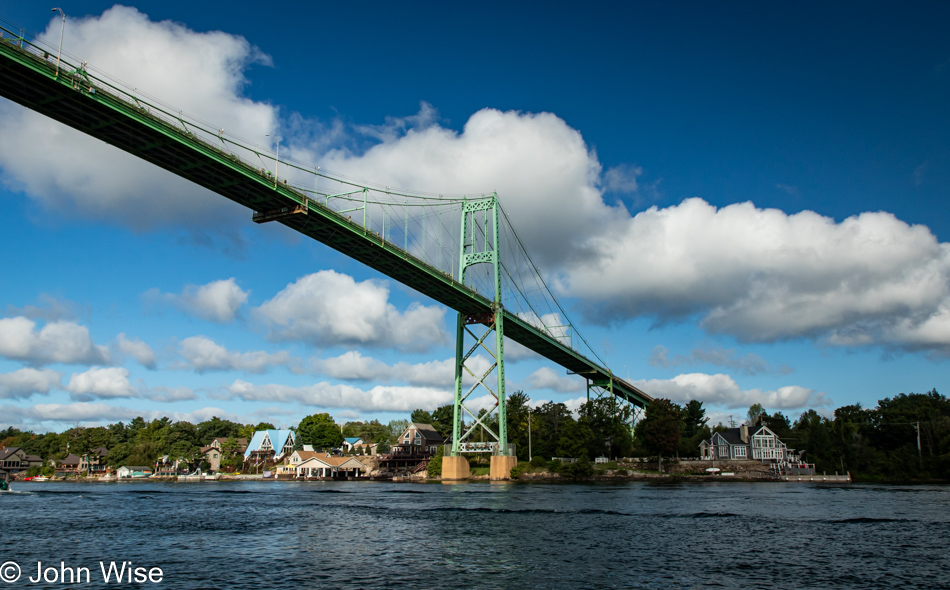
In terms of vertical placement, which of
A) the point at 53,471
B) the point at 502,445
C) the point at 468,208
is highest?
the point at 468,208

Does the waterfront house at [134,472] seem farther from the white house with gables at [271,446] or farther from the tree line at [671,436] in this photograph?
the white house with gables at [271,446]

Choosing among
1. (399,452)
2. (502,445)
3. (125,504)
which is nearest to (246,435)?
(399,452)

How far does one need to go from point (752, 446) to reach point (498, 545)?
7407cm

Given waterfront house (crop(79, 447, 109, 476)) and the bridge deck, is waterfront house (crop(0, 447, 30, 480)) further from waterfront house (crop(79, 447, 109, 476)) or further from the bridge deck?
the bridge deck

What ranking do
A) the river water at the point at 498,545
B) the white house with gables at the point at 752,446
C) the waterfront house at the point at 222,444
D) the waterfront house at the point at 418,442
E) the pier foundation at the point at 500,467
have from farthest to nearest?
the waterfront house at the point at 222,444 → the waterfront house at the point at 418,442 → the white house with gables at the point at 752,446 → the pier foundation at the point at 500,467 → the river water at the point at 498,545

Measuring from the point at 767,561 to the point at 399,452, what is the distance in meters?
85.3

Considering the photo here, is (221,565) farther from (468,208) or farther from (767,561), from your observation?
(468,208)

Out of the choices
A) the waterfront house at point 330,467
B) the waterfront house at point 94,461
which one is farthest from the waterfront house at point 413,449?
the waterfront house at point 94,461

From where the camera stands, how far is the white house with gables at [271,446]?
112938mm

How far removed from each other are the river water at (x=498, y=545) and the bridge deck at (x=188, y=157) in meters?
20.1

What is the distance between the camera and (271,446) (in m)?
114

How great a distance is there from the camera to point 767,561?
18031 mm

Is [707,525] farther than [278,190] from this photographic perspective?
No

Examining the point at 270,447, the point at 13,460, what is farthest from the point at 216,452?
the point at 13,460
